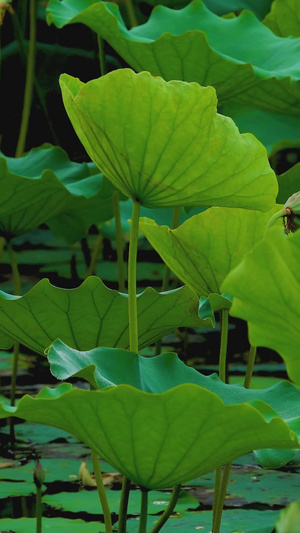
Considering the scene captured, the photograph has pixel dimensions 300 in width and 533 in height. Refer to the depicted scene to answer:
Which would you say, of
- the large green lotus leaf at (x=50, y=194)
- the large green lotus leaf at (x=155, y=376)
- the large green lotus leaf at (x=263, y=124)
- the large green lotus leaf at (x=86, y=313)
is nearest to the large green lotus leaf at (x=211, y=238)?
the large green lotus leaf at (x=86, y=313)

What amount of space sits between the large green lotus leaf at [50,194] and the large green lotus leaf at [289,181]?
43 cm

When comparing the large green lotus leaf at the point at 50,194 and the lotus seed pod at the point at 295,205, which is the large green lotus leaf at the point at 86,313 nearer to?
the lotus seed pod at the point at 295,205

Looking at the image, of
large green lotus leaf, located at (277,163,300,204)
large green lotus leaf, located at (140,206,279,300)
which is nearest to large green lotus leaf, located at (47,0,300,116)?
large green lotus leaf, located at (277,163,300,204)

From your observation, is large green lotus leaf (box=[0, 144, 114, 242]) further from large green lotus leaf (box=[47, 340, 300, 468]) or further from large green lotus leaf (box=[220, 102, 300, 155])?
large green lotus leaf (box=[47, 340, 300, 468])

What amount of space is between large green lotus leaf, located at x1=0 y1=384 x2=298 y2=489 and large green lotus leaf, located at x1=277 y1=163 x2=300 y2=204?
942mm

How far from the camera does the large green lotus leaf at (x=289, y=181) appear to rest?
1.71 meters

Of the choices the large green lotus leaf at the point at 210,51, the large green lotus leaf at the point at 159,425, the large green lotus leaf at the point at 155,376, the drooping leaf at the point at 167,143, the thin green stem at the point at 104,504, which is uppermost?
the large green lotus leaf at the point at 210,51

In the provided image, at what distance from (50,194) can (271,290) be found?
4.11ft

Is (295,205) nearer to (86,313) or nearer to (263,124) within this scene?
(86,313)

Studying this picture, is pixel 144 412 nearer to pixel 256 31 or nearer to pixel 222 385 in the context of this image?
pixel 222 385

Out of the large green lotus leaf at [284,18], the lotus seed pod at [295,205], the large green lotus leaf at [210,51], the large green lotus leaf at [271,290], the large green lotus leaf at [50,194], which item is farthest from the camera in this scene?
the large green lotus leaf at [284,18]

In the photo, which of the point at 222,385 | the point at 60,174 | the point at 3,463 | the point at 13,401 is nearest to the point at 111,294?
the point at 222,385

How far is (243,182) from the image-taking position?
929 mm

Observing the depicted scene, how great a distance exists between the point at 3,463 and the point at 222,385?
2.59ft
